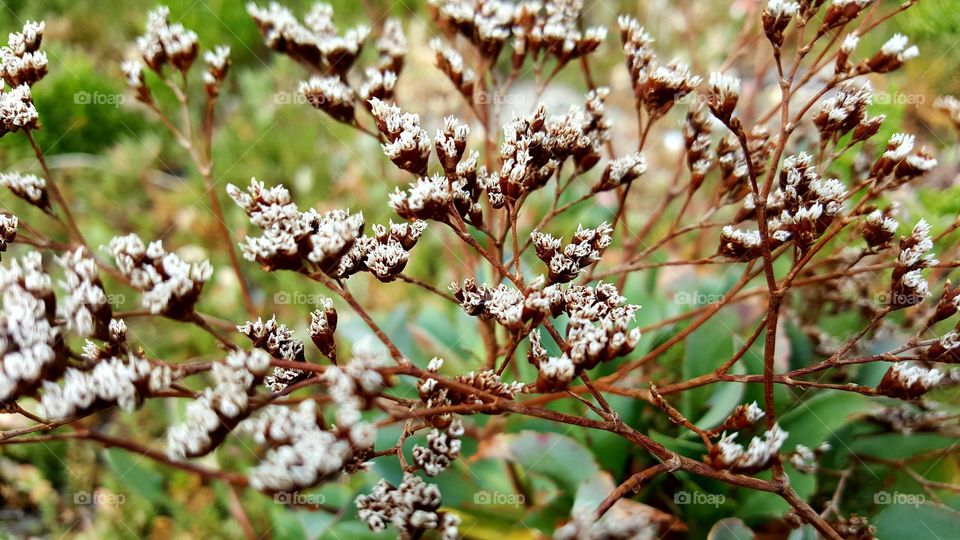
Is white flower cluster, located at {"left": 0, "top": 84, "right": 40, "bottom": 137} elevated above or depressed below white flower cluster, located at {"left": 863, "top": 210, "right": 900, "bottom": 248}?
above

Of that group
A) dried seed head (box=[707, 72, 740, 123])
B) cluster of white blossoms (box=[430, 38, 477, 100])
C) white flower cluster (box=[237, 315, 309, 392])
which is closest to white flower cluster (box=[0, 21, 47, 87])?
white flower cluster (box=[237, 315, 309, 392])

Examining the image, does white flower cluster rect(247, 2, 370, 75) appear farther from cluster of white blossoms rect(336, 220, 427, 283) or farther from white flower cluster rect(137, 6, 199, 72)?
cluster of white blossoms rect(336, 220, 427, 283)

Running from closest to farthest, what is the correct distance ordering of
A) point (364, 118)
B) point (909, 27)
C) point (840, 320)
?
point (840, 320), point (909, 27), point (364, 118)

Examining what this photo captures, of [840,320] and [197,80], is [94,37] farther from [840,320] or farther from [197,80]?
[840,320]

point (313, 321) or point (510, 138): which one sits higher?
point (510, 138)

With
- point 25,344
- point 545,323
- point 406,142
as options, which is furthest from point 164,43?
point 545,323

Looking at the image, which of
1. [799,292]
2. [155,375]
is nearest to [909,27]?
[799,292]
